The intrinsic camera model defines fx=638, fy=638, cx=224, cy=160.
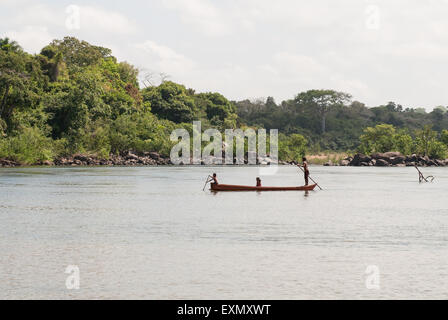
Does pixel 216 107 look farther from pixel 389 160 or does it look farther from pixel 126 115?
pixel 389 160

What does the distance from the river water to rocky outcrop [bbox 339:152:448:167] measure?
237ft

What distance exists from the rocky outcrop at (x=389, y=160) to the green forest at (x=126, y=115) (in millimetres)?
2285

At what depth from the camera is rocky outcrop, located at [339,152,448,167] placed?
103812mm

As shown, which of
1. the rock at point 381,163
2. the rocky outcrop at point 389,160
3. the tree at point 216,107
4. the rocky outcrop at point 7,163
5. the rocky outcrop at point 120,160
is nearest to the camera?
the rocky outcrop at point 7,163

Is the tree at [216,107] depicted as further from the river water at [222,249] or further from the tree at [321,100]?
A: the river water at [222,249]

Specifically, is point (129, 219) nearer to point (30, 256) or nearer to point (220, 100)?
point (30, 256)

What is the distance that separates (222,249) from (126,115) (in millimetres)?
80614

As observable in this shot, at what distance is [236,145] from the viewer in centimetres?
10588

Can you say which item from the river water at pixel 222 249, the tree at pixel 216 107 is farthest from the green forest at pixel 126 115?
the river water at pixel 222 249

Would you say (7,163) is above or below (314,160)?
below

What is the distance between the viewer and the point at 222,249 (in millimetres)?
17250

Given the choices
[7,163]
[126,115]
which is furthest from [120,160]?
[7,163]

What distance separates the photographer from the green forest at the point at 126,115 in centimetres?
7412
